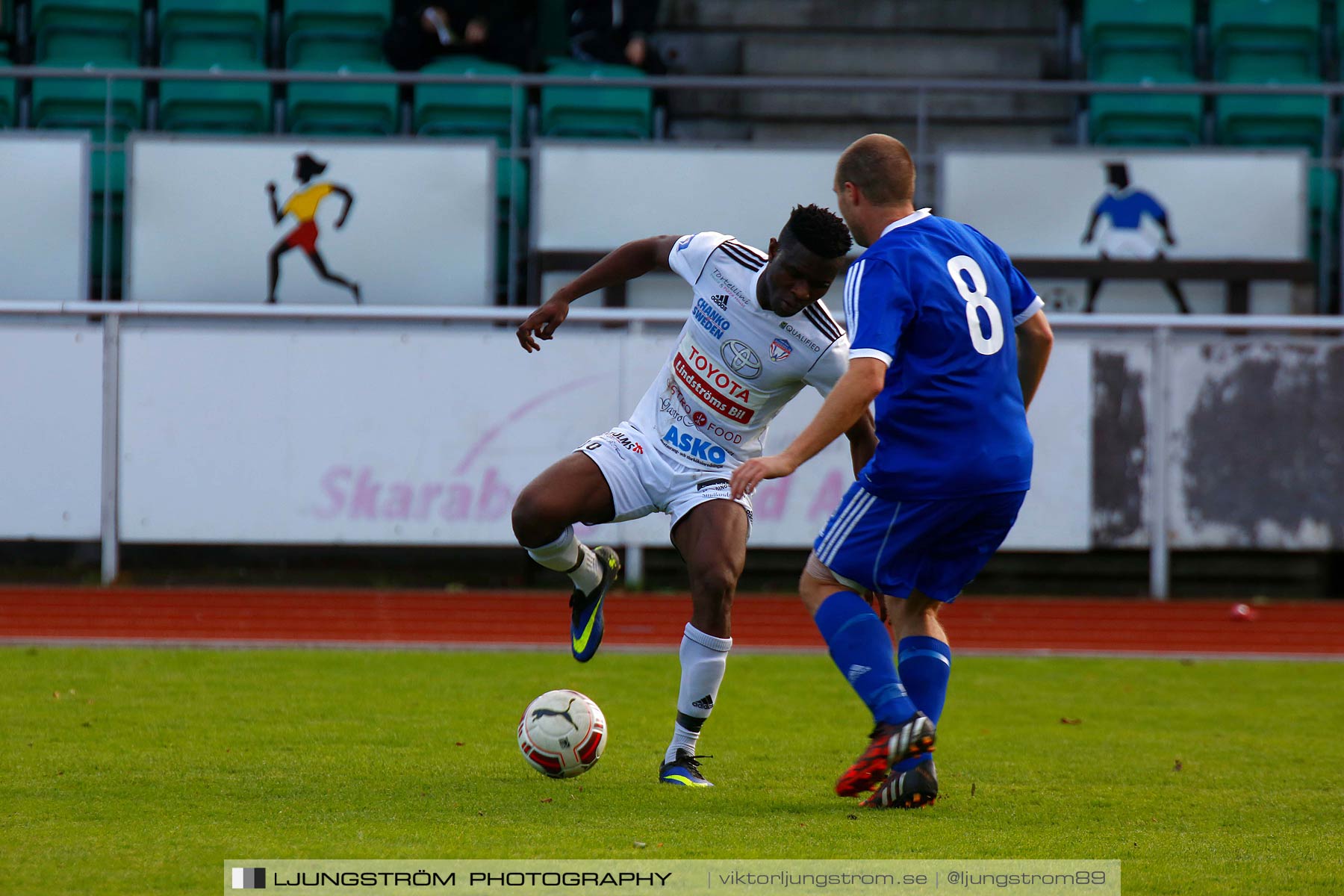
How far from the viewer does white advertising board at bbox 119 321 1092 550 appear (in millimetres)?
11172

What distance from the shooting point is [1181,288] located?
41.0 ft

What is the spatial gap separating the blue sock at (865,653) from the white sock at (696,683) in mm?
527

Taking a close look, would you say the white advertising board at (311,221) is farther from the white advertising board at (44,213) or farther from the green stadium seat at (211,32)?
the green stadium seat at (211,32)

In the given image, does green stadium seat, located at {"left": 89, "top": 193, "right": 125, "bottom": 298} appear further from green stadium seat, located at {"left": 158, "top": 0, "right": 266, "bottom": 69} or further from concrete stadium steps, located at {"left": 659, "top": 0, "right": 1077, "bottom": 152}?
concrete stadium steps, located at {"left": 659, "top": 0, "right": 1077, "bottom": 152}

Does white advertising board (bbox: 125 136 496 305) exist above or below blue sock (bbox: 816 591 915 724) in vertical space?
above

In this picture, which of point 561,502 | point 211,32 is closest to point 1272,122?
point 211,32

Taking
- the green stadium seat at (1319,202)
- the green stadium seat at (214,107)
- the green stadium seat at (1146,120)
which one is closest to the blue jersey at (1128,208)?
the green stadium seat at (1146,120)

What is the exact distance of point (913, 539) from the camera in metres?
4.41

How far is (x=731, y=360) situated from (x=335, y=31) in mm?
10955

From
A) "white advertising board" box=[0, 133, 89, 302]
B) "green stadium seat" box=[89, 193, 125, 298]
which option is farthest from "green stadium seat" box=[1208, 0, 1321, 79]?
"white advertising board" box=[0, 133, 89, 302]

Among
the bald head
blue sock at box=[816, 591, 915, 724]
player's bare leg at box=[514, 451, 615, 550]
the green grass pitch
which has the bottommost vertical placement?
the green grass pitch

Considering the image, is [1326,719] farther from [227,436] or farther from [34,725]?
[227,436]

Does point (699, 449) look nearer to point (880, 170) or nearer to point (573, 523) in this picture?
point (573, 523)

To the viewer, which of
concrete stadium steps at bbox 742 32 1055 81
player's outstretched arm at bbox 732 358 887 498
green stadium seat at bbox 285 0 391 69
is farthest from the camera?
concrete stadium steps at bbox 742 32 1055 81
